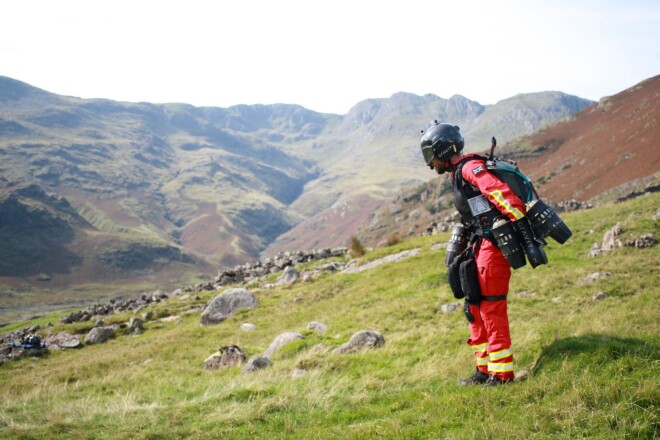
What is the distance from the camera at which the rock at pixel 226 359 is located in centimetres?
1373

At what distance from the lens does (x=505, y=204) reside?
266 inches

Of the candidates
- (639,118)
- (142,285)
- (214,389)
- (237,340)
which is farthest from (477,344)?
(142,285)

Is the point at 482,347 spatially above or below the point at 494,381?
above

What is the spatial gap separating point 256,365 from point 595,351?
8316 mm

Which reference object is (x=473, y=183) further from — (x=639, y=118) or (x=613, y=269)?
(x=639, y=118)

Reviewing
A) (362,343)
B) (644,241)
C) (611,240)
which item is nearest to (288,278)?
(362,343)

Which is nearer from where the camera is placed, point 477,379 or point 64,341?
point 477,379

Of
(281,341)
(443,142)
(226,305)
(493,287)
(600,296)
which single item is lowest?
(226,305)

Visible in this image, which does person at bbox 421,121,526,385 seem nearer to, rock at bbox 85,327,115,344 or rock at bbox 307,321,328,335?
rock at bbox 307,321,328,335

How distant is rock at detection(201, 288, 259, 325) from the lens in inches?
995

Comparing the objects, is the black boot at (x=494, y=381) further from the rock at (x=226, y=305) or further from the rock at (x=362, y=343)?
the rock at (x=226, y=305)

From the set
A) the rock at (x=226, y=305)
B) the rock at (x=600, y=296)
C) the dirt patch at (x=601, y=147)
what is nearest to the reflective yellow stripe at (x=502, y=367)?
the rock at (x=600, y=296)

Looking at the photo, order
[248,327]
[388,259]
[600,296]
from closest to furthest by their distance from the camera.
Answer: [600,296], [248,327], [388,259]

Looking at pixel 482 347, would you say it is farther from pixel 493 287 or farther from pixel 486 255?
pixel 486 255
